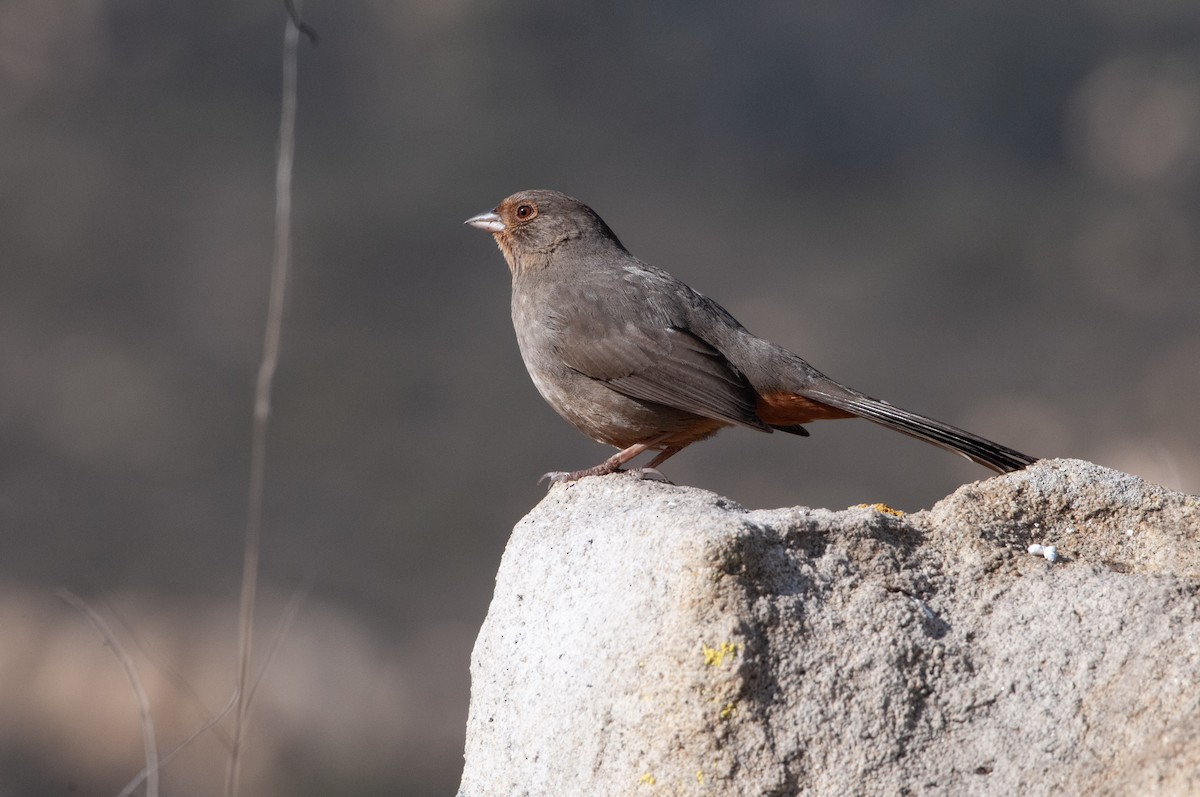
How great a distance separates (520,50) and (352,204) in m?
2.57

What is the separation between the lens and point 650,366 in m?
5.27

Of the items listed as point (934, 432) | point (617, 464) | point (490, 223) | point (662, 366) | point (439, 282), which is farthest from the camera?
point (439, 282)

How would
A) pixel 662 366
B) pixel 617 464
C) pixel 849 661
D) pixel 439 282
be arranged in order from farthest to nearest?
1. pixel 439 282
2. pixel 662 366
3. pixel 617 464
4. pixel 849 661

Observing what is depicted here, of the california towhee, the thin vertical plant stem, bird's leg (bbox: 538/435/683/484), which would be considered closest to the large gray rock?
the thin vertical plant stem

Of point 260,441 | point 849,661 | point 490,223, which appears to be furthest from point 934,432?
point 490,223

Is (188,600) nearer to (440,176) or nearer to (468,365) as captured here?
(468,365)

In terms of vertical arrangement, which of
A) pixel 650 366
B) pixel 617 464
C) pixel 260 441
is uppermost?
pixel 650 366

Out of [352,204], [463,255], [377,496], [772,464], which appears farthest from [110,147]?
[772,464]

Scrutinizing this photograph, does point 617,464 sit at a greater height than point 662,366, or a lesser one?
lesser

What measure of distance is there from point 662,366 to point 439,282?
732cm

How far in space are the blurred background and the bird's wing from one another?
421cm

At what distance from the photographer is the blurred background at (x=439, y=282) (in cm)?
954

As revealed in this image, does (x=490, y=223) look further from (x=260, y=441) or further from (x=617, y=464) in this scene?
(x=260, y=441)

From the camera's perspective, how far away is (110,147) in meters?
13.0
